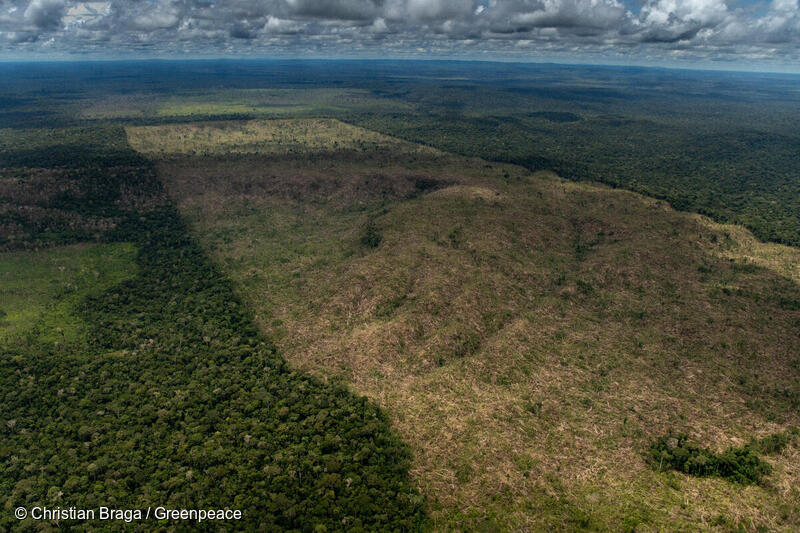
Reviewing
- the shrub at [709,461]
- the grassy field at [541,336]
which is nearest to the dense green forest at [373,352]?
the shrub at [709,461]

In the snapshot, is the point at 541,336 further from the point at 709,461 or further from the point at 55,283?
the point at 55,283

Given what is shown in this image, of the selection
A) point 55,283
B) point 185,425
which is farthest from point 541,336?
point 55,283

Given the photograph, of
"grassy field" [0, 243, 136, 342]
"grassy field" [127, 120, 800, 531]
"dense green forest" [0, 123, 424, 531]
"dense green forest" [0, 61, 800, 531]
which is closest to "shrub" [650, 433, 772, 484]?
"dense green forest" [0, 61, 800, 531]

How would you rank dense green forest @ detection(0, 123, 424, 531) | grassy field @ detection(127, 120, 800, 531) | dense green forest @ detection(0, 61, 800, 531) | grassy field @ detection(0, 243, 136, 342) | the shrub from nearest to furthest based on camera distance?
dense green forest @ detection(0, 123, 424, 531)
dense green forest @ detection(0, 61, 800, 531)
grassy field @ detection(127, 120, 800, 531)
the shrub
grassy field @ detection(0, 243, 136, 342)

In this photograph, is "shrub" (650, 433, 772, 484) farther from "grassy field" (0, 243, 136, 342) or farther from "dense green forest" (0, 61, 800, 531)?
"grassy field" (0, 243, 136, 342)

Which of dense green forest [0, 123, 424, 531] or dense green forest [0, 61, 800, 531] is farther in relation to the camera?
dense green forest [0, 61, 800, 531]
